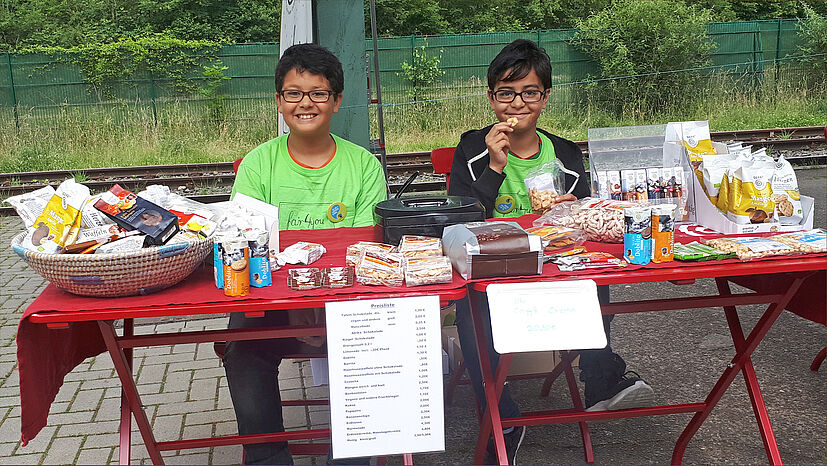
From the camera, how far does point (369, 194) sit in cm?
315

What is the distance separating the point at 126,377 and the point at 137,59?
17.7m

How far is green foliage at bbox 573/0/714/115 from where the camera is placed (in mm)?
16281

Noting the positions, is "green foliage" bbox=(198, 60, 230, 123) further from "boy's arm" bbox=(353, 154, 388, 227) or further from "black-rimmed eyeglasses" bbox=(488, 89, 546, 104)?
"black-rimmed eyeglasses" bbox=(488, 89, 546, 104)

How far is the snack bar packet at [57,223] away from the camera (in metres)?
2.09

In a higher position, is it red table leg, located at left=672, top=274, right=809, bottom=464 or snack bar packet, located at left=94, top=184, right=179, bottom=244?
snack bar packet, located at left=94, top=184, right=179, bottom=244

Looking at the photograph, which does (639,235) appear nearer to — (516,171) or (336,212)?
(516,171)

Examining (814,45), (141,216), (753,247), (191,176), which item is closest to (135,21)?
(191,176)

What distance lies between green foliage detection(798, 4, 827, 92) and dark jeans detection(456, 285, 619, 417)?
15495 millimetres

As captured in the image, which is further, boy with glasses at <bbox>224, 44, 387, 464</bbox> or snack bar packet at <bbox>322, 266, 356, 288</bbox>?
boy with glasses at <bbox>224, 44, 387, 464</bbox>

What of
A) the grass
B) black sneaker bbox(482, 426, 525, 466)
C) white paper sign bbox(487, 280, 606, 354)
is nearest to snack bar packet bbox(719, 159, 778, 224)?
white paper sign bbox(487, 280, 606, 354)

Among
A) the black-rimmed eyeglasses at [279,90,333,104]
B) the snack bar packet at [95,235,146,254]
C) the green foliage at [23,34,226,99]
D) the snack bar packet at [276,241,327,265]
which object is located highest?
the green foliage at [23,34,226,99]

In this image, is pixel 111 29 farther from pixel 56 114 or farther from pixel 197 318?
pixel 197 318

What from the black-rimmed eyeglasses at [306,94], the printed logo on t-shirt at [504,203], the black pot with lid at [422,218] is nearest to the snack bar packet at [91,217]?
the black pot with lid at [422,218]

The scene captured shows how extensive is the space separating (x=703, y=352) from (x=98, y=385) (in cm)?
337
